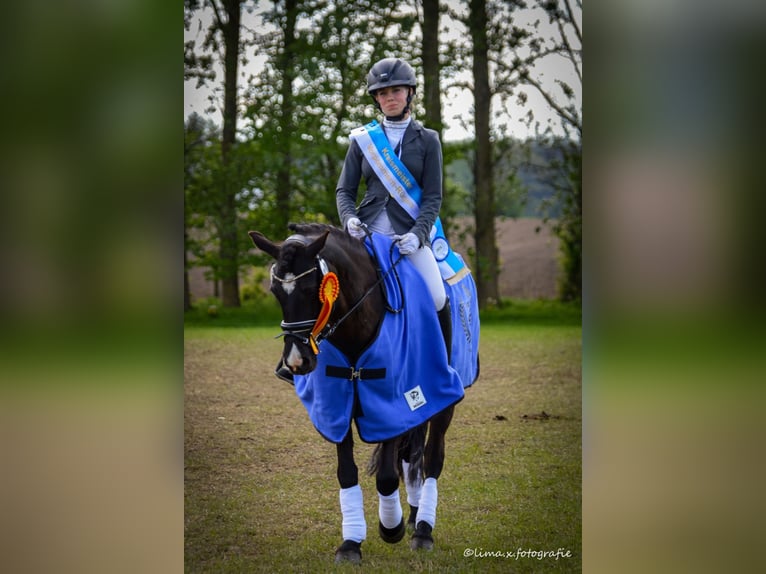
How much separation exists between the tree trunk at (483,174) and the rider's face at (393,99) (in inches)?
32.8

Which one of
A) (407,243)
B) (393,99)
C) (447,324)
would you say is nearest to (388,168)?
(393,99)

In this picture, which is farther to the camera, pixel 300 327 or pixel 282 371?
pixel 282 371

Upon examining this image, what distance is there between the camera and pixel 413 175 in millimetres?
4176

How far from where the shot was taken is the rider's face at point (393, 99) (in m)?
4.08

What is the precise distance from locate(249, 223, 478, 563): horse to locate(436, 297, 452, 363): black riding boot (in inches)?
1.5

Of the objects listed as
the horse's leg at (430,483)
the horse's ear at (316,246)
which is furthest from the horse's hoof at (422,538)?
the horse's ear at (316,246)

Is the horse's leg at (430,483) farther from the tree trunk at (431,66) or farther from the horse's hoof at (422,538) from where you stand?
the tree trunk at (431,66)

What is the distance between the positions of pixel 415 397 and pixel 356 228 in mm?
806

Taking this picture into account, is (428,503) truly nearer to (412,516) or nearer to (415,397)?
(412,516)

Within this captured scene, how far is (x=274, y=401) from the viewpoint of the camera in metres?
6.34
